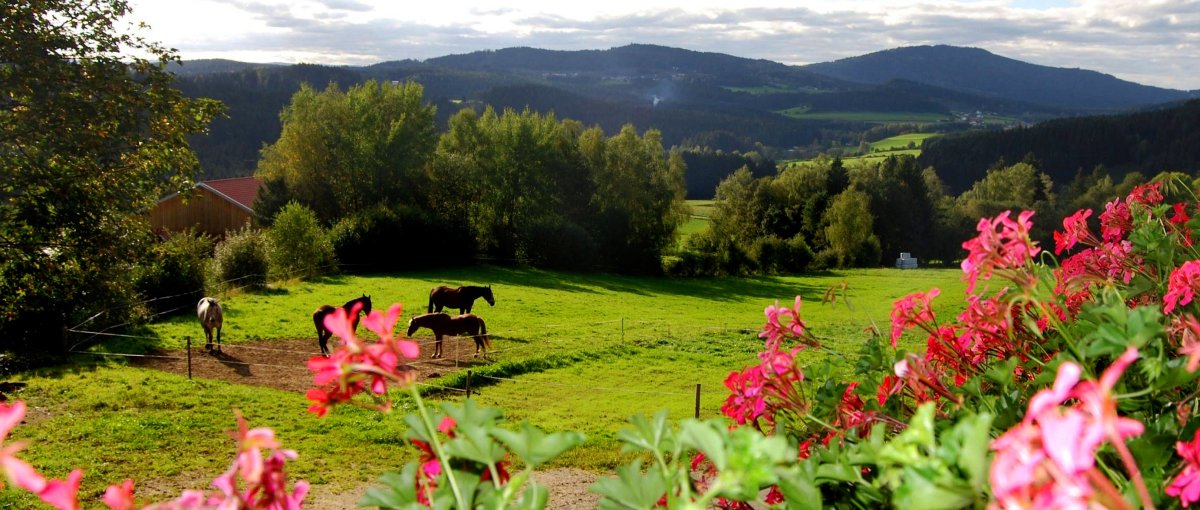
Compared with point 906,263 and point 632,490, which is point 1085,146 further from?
point 632,490

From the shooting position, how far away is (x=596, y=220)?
142 ft

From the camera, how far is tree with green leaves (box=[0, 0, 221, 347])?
11992mm

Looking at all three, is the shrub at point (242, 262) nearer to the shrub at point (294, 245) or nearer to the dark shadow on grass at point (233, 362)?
the shrub at point (294, 245)

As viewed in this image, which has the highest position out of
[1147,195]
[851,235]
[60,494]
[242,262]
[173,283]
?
[1147,195]

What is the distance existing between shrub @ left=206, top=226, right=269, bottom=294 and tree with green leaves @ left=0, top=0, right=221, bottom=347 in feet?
41.0

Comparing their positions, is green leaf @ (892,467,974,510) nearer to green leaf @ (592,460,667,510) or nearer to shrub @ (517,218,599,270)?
green leaf @ (592,460,667,510)

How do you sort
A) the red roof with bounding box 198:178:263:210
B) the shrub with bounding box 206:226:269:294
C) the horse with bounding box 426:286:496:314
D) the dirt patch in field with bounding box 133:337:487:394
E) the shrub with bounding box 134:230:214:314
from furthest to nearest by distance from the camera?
the red roof with bounding box 198:178:263:210 < the shrub with bounding box 206:226:269:294 < the horse with bounding box 426:286:496:314 < the shrub with bounding box 134:230:214:314 < the dirt patch in field with bounding box 133:337:487:394

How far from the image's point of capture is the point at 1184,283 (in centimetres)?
192

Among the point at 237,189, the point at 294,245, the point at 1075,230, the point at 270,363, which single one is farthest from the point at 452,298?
the point at 237,189

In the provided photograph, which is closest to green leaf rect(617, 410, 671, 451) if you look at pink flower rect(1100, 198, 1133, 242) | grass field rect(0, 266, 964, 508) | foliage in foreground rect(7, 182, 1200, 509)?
foliage in foreground rect(7, 182, 1200, 509)

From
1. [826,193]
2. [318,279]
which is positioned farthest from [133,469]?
[826,193]

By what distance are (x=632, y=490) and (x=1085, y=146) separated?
360 feet

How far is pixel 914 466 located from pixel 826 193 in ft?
190

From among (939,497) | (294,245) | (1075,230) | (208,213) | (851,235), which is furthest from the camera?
(851,235)
